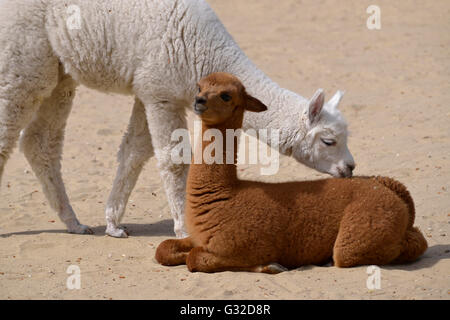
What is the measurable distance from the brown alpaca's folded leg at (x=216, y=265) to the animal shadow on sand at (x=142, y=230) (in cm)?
161

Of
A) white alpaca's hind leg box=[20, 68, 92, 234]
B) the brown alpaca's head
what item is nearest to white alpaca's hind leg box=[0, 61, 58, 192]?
white alpaca's hind leg box=[20, 68, 92, 234]

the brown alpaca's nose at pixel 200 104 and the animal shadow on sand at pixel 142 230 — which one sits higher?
the brown alpaca's nose at pixel 200 104

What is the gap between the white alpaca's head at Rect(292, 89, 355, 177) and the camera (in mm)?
5523

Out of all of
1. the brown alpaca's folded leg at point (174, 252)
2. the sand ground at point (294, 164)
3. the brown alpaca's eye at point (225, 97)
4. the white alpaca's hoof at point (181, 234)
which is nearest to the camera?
the sand ground at point (294, 164)

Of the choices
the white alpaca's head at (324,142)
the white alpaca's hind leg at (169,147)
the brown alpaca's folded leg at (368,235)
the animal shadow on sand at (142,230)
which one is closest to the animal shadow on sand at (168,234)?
the animal shadow on sand at (142,230)

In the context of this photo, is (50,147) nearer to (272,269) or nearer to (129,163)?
(129,163)

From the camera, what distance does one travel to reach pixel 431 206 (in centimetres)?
611

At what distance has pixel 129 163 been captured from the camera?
6.26 metres

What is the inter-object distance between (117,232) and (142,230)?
36 centimetres

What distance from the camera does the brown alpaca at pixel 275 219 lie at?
4590mm

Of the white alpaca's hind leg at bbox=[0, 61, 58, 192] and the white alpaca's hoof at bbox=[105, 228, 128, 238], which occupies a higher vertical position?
the white alpaca's hind leg at bbox=[0, 61, 58, 192]

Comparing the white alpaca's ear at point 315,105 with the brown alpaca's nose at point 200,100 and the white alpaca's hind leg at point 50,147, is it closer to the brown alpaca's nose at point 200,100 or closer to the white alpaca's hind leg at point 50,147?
the brown alpaca's nose at point 200,100

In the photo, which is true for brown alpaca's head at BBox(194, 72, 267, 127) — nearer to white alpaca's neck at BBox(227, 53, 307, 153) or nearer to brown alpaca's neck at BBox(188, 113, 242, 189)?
brown alpaca's neck at BBox(188, 113, 242, 189)

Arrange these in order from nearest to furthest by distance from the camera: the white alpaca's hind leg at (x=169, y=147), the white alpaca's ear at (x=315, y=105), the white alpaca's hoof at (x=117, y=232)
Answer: the white alpaca's ear at (x=315, y=105) → the white alpaca's hind leg at (x=169, y=147) → the white alpaca's hoof at (x=117, y=232)
